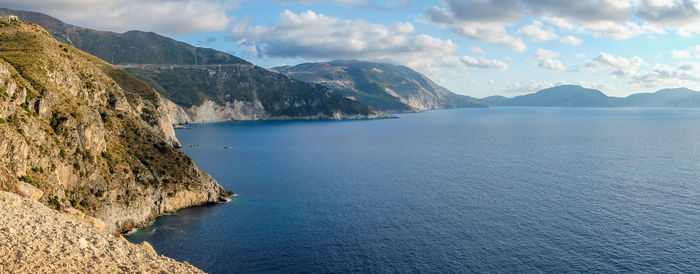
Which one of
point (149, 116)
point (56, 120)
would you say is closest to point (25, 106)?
point (56, 120)

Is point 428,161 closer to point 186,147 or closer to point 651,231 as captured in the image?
point 651,231

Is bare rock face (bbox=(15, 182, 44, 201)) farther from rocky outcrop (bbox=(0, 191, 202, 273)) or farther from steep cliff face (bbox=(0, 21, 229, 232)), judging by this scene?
rocky outcrop (bbox=(0, 191, 202, 273))

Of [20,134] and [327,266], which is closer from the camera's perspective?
[327,266]

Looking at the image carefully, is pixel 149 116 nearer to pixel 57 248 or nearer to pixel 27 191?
pixel 27 191

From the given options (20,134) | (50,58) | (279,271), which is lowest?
(279,271)

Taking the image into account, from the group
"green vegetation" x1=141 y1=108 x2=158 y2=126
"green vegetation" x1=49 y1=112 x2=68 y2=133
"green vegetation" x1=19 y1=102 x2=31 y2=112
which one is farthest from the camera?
"green vegetation" x1=141 y1=108 x2=158 y2=126

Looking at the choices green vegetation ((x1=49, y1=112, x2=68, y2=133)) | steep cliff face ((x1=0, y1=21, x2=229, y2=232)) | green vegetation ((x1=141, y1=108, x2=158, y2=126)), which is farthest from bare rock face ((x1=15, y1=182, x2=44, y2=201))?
green vegetation ((x1=141, y1=108, x2=158, y2=126))

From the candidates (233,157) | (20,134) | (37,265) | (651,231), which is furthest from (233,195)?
(651,231)
